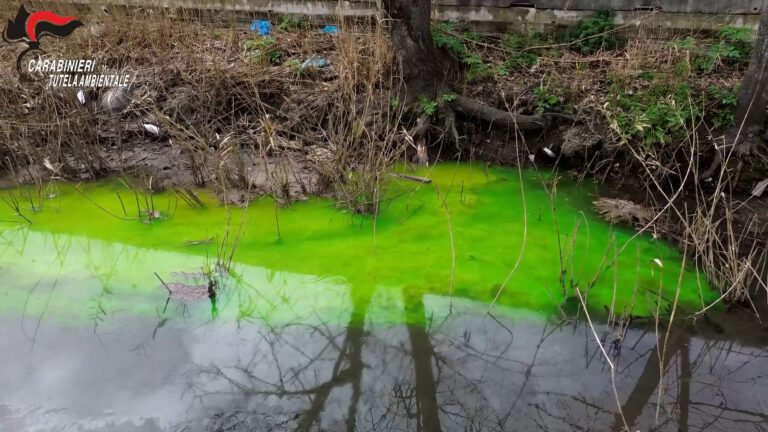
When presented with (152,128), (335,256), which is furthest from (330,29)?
(335,256)

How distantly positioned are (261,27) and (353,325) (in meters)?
3.27

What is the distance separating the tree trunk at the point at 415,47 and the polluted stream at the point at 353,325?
106cm


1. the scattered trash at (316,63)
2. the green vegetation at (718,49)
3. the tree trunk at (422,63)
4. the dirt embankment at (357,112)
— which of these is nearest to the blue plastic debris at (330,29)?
the dirt embankment at (357,112)

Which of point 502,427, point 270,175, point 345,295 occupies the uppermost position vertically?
point 270,175

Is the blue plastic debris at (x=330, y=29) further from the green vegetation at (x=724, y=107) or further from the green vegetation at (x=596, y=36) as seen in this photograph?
the green vegetation at (x=724, y=107)

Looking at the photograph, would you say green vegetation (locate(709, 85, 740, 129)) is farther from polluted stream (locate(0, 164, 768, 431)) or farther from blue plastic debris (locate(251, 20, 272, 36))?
blue plastic debris (locate(251, 20, 272, 36))

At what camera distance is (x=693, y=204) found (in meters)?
3.14

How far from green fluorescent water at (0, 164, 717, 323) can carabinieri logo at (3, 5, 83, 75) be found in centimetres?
170

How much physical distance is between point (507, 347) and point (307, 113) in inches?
94.0

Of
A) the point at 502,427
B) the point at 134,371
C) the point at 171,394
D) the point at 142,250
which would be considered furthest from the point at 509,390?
the point at 142,250

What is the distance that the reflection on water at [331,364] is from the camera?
179cm

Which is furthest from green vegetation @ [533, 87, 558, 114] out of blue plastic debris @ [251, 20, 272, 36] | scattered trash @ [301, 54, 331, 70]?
blue plastic debris @ [251, 20, 272, 36]

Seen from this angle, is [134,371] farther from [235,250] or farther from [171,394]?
[235,250]

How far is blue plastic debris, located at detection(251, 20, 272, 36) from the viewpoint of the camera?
4.51m
